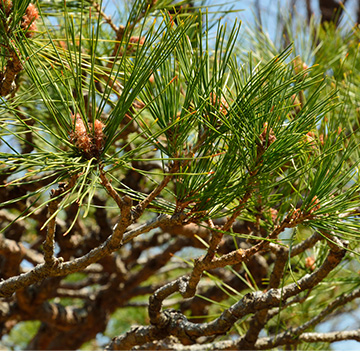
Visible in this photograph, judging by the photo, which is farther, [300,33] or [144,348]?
[300,33]

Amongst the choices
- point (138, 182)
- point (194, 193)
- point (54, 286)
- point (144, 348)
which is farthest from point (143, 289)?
point (194, 193)

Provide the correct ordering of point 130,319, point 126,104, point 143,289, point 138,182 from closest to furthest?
point 126,104 → point 138,182 → point 143,289 → point 130,319

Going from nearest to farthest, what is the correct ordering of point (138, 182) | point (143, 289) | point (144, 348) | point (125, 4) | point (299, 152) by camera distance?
point (299, 152) → point (144, 348) → point (125, 4) → point (138, 182) → point (143, 289)

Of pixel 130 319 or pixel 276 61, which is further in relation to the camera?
pixel 130 319

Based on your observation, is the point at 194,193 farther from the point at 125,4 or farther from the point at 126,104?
→ the point at 125,4

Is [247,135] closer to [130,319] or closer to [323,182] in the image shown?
[323,182]

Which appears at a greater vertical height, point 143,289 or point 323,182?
point 323,182

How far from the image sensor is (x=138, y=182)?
4.04 feet

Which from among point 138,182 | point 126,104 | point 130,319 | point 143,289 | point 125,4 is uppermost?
point 125,4

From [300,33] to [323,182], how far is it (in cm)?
74

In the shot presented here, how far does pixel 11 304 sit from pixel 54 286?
0.16 m

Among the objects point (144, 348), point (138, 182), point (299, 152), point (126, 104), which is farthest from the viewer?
point (138, 182)

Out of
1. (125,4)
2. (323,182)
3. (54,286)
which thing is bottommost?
(54,286)

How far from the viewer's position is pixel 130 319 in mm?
1993
